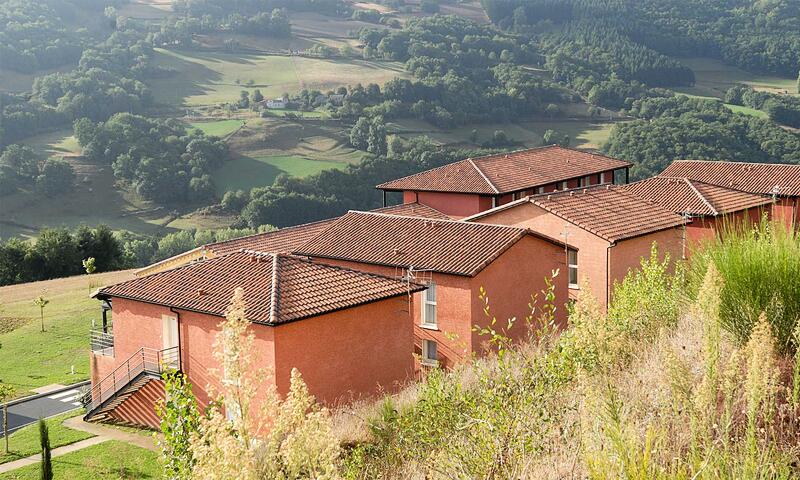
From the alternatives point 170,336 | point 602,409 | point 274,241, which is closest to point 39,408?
point 170,336

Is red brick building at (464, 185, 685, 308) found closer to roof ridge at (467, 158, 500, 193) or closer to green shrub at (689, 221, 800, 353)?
roof ridge at (467, 158, 500, 193)

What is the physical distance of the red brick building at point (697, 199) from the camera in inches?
1224

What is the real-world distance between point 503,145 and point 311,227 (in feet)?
247

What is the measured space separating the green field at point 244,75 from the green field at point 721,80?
151 ft

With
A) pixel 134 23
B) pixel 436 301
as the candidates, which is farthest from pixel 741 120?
pixel 134 23

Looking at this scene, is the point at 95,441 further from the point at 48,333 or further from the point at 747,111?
the point at 747,111

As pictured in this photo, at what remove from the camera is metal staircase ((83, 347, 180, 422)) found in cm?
2315

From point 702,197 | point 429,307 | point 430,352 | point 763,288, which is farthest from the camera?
point 702,197

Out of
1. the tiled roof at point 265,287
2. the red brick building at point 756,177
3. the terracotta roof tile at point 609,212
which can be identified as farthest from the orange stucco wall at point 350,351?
the red brick building at point 756,177

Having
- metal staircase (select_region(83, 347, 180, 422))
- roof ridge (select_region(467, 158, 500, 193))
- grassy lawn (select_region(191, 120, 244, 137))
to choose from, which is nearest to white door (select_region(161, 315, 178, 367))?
metal staircase (select_region(83, 347, 180, 422))

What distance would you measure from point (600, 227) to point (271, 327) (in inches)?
471

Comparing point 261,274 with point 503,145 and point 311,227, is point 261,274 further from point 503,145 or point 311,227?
point 503,145

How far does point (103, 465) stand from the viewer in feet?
70.8

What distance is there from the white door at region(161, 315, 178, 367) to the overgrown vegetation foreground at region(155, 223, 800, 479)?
13.1m
